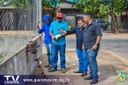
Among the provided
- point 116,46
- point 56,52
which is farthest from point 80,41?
point 116,46

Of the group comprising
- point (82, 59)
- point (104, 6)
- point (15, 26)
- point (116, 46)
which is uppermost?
point (104, 6)

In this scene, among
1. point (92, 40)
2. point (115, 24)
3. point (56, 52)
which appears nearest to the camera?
point (92, 40)

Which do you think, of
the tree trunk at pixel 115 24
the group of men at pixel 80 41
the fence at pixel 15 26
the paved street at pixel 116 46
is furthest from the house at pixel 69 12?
the group of men at pixel 80 41

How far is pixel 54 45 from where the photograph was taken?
26.5 feet

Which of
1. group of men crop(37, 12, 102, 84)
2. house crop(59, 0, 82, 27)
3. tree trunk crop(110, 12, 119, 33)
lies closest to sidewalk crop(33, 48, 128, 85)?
group of men crop(37, 12, 102, 84)

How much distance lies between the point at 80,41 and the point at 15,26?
2753mm

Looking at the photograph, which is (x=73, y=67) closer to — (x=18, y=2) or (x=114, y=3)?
(x=18, y=2)

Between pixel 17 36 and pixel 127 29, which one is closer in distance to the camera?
pixel 17 36

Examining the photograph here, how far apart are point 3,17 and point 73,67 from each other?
8.87ft

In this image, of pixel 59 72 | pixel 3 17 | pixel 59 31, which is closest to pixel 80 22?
pixel 59 31

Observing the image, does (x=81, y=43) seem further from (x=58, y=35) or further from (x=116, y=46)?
(x=116, y=46)

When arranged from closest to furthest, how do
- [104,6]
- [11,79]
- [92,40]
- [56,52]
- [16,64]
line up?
[11,79] → [16,64] → [92,40] → [56,52] → [104,6]

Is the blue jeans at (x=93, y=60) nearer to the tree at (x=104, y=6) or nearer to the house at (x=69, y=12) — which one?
the tree at (x=104, y=6)

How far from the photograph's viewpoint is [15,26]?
955cm
